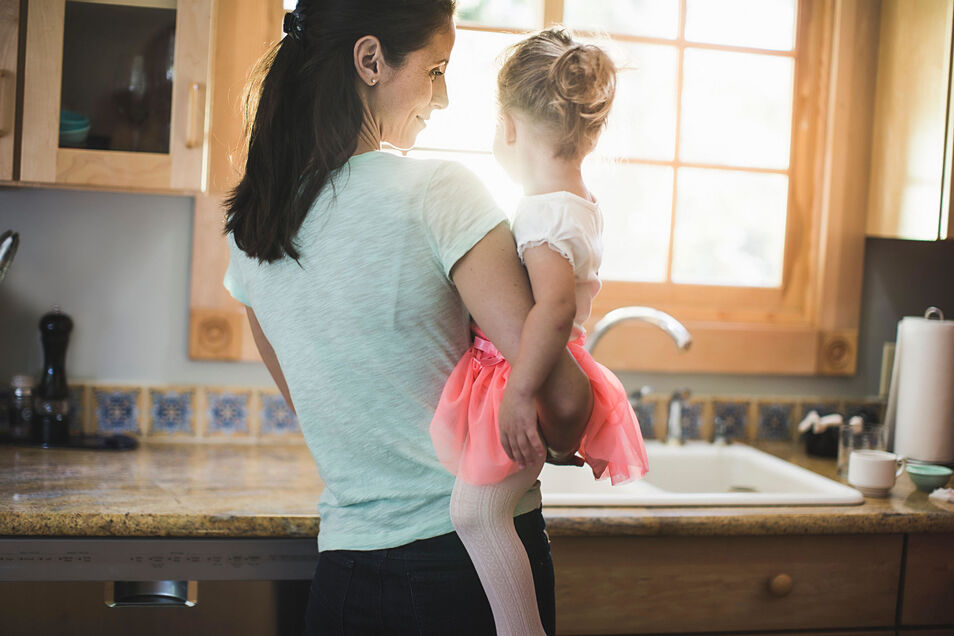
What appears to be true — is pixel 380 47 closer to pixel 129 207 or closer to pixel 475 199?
pixel 475 199

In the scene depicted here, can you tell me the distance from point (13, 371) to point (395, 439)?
1.41 metres

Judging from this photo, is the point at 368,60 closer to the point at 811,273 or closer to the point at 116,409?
the point at 116,409

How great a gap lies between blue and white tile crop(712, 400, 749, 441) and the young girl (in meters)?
1.16

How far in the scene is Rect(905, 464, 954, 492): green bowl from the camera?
1.79 metres

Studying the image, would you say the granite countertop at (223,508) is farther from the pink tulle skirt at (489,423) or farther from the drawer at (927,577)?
the pink tulle skirt at (489,423)

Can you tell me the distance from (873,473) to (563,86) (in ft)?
3.64

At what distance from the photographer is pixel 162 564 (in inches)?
56.8

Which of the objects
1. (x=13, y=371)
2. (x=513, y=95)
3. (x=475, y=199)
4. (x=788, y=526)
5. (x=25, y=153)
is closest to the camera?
(x=475, y=199)

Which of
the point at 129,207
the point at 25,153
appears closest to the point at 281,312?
the point at 25,153

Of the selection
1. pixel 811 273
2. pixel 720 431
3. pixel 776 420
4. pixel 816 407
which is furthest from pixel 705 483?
pixel 811 273

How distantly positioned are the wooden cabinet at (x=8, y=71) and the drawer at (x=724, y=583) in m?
1.31

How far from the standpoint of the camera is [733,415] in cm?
226

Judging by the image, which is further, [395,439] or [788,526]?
[788,526]

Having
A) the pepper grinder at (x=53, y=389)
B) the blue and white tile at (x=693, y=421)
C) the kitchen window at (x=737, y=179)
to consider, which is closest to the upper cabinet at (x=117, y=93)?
the pepper grinder at (x=53, y=389)
